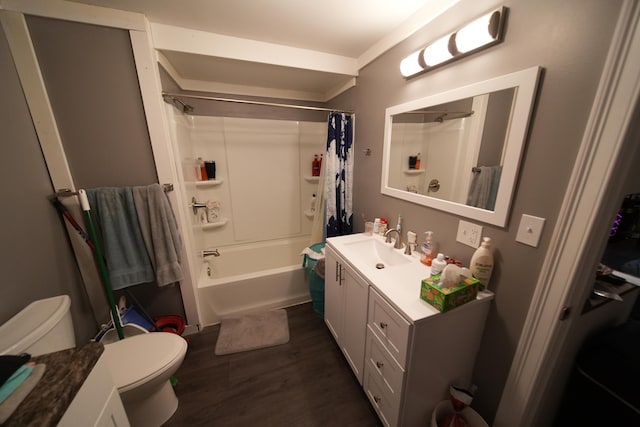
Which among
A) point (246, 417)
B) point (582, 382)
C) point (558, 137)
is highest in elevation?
point (558, 137)

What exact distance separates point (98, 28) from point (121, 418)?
194 centimetres

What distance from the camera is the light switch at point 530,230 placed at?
0.86 meters

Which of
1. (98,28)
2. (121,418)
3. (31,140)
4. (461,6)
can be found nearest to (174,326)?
(121,418)

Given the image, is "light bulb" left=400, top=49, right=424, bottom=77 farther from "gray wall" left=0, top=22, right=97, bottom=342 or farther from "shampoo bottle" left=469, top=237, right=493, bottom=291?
"gray wall" left=0, top=22, right=97, bottom=342

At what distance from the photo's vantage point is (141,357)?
46.0 inches

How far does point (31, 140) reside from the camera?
1.19 m

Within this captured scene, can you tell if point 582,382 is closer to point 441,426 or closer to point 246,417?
point 441,426

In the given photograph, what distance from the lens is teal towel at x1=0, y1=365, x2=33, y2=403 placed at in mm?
540

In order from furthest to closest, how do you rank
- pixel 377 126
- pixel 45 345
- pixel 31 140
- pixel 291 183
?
pixel 291 183 < pixel 377 126 < pixel 31 140 < pixel 45 345

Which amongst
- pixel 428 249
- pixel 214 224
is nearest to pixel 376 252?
pixel 428 249

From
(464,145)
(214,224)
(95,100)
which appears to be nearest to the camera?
(464,145)

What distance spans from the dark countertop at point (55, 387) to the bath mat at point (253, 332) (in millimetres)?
1214

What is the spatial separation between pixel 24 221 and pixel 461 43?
90.7 inches

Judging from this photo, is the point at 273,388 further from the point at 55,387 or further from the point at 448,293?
the point at 448,293
